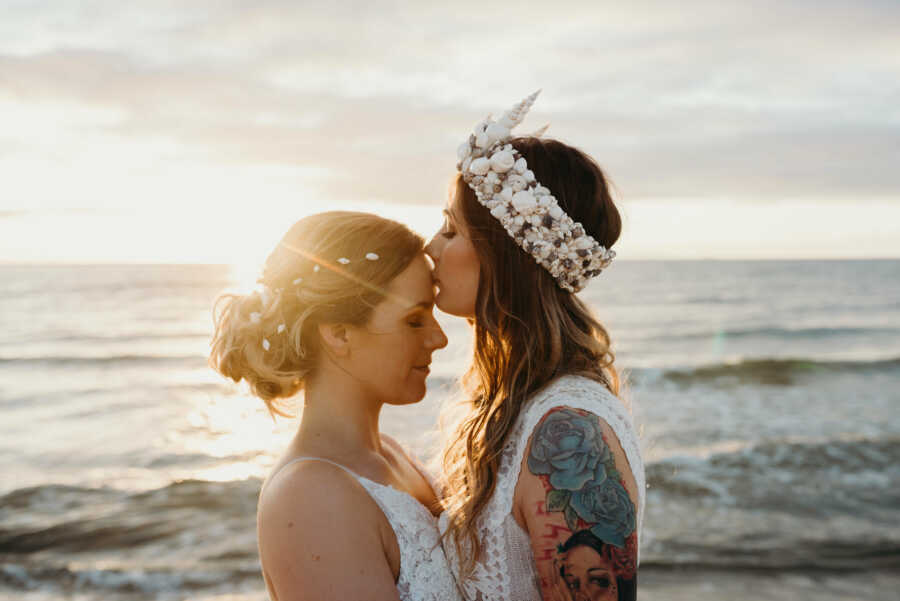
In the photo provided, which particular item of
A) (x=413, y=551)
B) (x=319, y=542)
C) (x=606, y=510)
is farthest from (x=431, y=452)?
(x=606, y=510)

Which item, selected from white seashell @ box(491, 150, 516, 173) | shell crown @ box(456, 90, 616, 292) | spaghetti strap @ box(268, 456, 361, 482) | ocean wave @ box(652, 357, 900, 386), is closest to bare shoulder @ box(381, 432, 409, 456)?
spaghetti strap @ box(268, 456, 361, 482)

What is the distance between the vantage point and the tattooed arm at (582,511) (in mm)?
2127

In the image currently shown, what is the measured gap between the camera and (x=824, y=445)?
1099 centimetres

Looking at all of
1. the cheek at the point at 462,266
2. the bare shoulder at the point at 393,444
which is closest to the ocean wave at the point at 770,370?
the bare shoulder at the point at 393,444

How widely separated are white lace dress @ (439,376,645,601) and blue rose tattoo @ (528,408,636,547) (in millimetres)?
99

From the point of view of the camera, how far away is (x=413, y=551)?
8.82 feet

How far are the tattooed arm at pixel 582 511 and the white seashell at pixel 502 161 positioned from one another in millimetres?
970

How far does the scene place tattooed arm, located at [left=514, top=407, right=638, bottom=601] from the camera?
2.13 meters

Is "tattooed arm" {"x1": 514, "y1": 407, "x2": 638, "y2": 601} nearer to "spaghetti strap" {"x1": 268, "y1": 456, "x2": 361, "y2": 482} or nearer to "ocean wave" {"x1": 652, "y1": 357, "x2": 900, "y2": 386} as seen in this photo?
"spaghetti strap" {"x1": 268, "y1": 456, "x2": 361, "y2": 482}

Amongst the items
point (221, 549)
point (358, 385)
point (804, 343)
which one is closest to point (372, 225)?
point (358, 385)

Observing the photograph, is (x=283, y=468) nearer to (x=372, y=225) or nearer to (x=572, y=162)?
(x=372, y=225)

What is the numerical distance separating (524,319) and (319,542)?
1.13 metres

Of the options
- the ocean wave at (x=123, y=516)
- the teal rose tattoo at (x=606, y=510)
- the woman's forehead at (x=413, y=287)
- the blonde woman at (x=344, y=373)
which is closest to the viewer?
the teal rose tattoo at (x=606, y=510)

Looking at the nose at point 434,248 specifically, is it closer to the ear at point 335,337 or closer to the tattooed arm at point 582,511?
the ear at point 335,337
